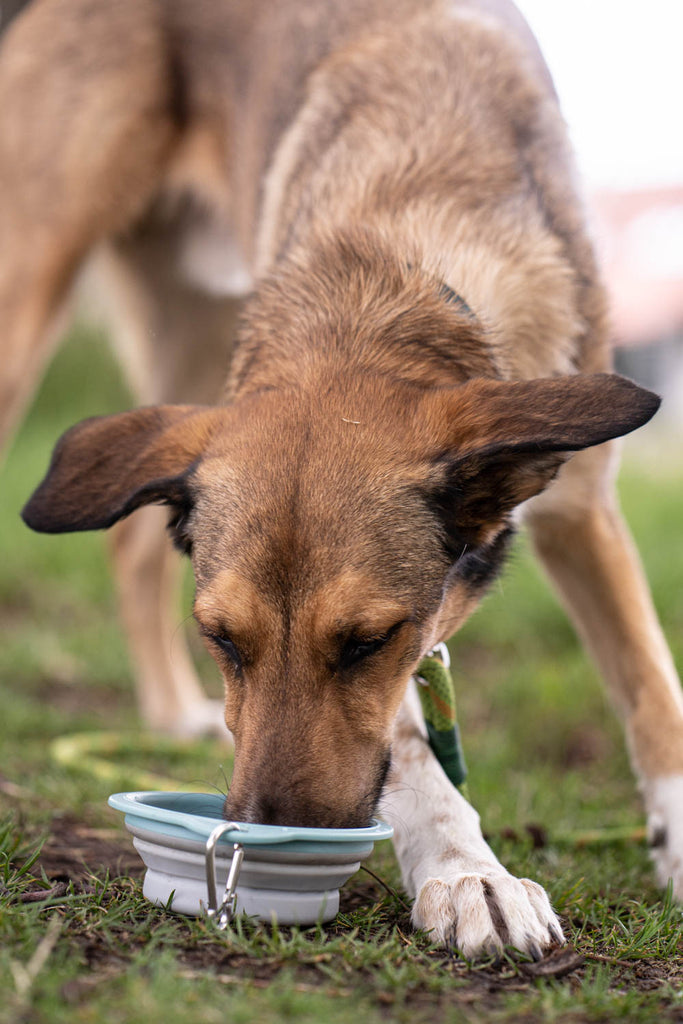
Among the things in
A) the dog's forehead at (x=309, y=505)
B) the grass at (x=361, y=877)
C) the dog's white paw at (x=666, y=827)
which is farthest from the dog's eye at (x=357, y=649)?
the dog's white paw at (x=666, y=827)

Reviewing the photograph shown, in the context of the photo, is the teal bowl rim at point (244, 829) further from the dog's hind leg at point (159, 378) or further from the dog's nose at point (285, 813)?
the dog's hind leg at point (159, 378)

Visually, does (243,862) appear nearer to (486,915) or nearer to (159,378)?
(486,915)

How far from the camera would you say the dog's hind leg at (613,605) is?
3.26m

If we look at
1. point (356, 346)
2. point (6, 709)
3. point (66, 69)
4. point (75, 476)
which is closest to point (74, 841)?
point (75, 476)

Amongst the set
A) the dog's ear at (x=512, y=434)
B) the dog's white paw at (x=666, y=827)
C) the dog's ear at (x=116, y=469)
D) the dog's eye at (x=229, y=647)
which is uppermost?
the dog's ear at (x=116, y=469)

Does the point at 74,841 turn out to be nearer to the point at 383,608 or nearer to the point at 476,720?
the point at 383,608

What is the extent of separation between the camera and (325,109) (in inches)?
158

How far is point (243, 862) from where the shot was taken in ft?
6.97

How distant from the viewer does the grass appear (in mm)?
1831

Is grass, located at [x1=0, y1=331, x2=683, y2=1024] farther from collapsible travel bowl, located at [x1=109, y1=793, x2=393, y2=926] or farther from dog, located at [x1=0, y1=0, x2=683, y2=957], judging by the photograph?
dog, located at [x1=0, y1=0, x2=683, y2=957]

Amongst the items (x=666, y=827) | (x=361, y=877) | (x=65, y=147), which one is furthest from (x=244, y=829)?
(x=65, y=147)

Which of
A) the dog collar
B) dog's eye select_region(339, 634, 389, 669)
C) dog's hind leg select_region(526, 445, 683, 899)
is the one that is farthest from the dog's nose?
dog's hind leg select_region(526, 445, 683, 899)

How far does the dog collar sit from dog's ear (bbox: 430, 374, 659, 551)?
0.35m

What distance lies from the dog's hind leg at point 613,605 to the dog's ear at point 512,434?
1.97ft
